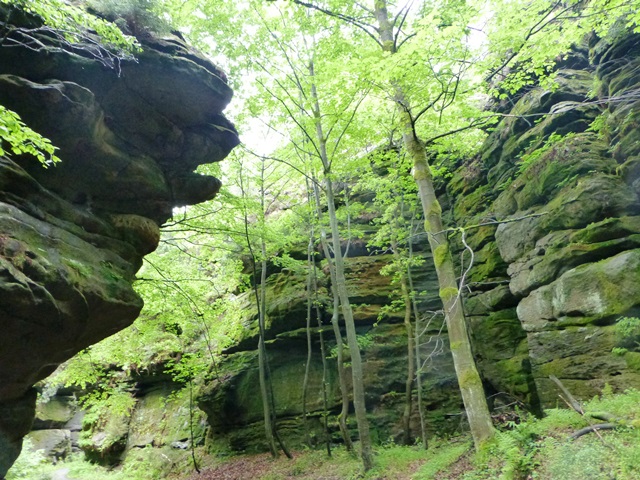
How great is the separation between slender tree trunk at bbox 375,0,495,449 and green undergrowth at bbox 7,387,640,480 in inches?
18.5

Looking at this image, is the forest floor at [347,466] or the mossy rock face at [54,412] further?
the mossy rock face at [54,412]

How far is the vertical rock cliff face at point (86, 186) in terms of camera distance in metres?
7.10

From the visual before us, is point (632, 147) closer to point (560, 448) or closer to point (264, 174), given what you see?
point (560, 448)

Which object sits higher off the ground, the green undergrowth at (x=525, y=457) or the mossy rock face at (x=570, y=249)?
the mossy rock face at (x=570, y=249)

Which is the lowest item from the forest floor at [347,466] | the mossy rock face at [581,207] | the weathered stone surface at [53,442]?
the forest floor at [347,466]

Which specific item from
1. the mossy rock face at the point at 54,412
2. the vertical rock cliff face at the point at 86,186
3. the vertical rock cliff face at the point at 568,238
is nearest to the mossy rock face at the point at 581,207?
the vertical rock cliff face at the point at 568,238

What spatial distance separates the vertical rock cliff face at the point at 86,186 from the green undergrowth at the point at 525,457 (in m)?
7.71

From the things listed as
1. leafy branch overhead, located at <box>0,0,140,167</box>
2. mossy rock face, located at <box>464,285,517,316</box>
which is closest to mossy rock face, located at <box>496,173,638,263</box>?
mossy rock face, located at <box>464,285,517,316</box>

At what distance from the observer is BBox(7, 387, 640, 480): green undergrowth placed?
568 centimetres

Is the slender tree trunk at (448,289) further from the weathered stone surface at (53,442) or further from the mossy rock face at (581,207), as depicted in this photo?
the weathered stone surface at (53,442)

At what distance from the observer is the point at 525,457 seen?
6.19 m

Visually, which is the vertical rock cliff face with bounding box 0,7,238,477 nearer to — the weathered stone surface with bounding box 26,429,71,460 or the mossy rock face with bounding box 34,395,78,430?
the weathered stone surface with bounding box 26,429,71,460

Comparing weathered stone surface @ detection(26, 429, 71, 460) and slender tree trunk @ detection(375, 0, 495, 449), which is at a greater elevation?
slender tree trunk @ detection(375, 0, 495, 449)

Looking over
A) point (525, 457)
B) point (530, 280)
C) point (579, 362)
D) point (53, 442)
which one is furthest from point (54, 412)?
point (579, 362)
